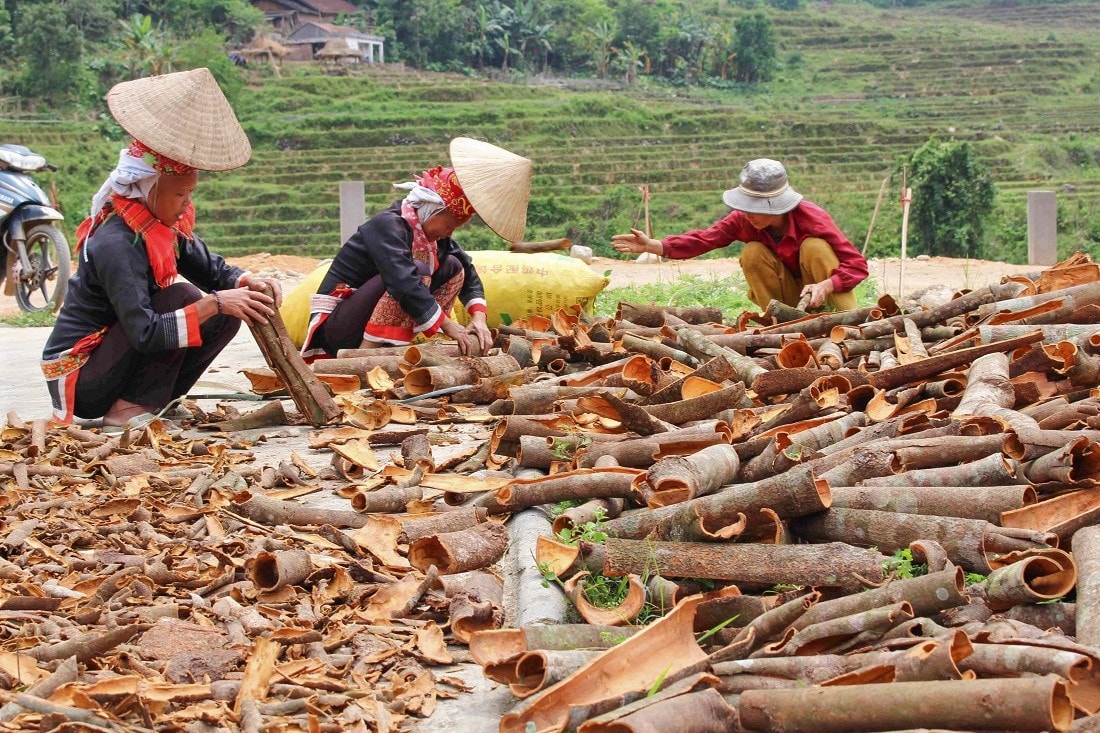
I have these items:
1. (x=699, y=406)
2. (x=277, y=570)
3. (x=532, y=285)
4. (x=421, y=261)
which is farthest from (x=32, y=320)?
(x=277, y=570)

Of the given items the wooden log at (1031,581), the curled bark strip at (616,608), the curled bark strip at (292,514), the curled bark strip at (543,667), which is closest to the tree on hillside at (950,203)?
the curled bark strip at (292,514)

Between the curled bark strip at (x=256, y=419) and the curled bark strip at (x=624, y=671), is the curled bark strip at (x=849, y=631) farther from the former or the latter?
the curled bark strip at (x=256, y=419)

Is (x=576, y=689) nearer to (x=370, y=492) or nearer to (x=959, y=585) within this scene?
(x=959, y=585)

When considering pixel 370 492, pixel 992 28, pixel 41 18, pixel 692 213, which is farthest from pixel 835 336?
pixel 992 28

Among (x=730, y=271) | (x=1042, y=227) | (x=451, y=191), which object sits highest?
(x=451, y=191)

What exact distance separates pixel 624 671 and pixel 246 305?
2462 mm

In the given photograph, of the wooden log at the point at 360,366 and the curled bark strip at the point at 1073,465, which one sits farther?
the wooden log at the point at 360,366

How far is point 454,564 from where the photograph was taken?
2.77m

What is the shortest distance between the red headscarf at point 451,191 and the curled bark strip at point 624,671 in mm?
3066

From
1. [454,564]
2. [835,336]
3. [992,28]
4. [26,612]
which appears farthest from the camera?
[992,28]

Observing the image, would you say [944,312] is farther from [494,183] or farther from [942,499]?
[942,499]

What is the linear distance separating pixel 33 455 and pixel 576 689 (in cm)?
250

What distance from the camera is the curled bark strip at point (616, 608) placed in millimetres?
2414

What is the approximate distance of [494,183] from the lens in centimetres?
500
